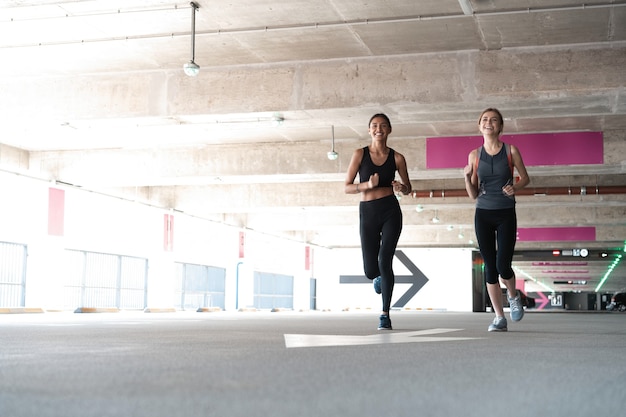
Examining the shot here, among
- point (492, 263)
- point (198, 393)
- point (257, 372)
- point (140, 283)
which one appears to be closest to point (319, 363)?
point (257, 372)

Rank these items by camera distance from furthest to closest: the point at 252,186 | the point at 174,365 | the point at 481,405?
the point at 252,186
the point at 174,365
the point at 481,405

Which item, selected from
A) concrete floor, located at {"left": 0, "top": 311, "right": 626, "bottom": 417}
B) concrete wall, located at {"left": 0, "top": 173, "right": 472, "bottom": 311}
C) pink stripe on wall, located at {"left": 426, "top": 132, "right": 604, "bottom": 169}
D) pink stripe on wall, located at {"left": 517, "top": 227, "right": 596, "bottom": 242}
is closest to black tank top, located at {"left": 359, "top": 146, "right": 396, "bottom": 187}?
concrete floor, located at {"left": 0, "top": 311, "right": 626, "bottom": 417}

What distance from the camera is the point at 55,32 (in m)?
10.4

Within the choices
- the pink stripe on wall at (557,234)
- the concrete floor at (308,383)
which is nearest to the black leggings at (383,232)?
the concrete floor at (308,383)

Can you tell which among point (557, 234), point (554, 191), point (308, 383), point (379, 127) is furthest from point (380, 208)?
point (557, 234)

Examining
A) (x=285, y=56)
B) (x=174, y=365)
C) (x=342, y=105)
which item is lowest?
(x=174, y=365)

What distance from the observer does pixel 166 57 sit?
37.1 ft

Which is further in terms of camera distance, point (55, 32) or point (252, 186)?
point (252, 186)

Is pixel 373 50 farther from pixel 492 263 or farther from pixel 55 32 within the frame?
pixel 492 263

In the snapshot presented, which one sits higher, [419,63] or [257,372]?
[419,63]

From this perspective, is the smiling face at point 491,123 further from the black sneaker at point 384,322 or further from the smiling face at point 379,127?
the black sneaker at point 384,322

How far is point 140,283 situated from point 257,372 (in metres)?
21.9

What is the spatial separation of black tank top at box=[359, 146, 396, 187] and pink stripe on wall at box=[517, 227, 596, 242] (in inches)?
826

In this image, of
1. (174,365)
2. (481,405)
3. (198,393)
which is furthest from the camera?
(174,365)
